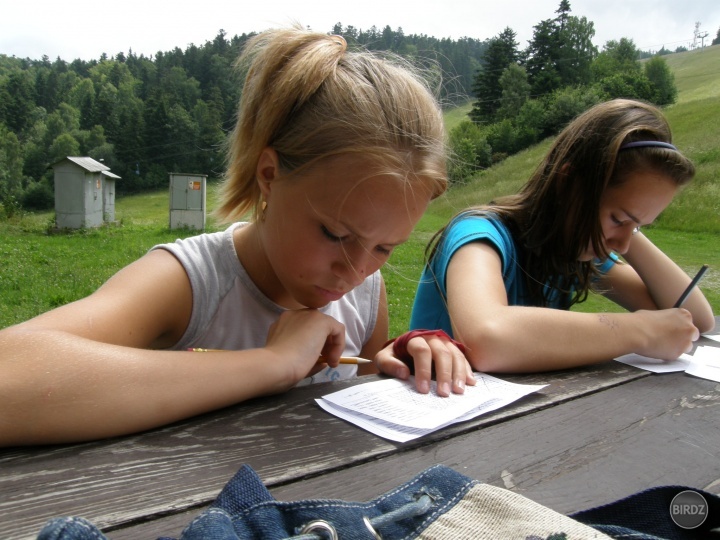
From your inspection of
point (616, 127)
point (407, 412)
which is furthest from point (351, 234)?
point (616, 127)

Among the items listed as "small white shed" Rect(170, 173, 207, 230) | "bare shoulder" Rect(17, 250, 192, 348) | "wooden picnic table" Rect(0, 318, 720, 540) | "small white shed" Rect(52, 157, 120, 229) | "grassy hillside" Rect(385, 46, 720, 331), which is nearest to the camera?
"wooden picnic table" Rect(0, 318, 720, 540)

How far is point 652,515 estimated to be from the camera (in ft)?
2.04

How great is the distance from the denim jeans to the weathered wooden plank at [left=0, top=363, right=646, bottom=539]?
0.12 metres

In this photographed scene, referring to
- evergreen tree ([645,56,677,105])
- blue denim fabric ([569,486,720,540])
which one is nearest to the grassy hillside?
blue denim fabric ([569,486,720,540])

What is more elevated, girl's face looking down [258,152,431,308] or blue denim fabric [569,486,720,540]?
girl's face looking down [258,152,431,308]

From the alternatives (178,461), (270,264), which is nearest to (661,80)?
(270,264)

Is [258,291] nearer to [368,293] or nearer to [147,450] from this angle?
[368,293]

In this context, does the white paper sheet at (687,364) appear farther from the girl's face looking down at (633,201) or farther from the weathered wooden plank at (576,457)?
the girl's face looking down at (633,201)

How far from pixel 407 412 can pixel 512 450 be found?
17cm

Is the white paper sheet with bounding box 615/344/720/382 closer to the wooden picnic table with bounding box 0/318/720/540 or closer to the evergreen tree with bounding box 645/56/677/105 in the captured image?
the wooden picnic table with bounding box 0/318/720/540

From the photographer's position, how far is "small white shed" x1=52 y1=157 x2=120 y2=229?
1309 cm

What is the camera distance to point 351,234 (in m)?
1.08

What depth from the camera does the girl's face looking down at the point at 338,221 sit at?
41.9 inches

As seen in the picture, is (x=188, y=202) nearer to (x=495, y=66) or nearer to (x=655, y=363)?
(x=655, y=363)
